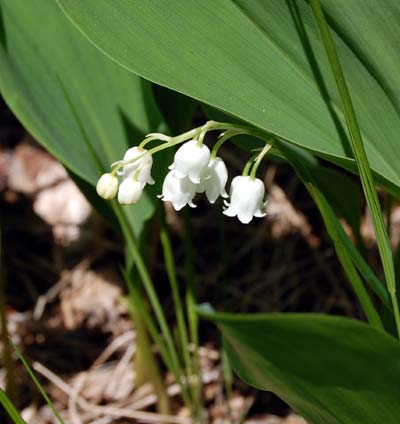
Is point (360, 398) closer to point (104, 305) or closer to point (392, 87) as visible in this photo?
point (392, 87)

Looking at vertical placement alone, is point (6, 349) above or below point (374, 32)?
below

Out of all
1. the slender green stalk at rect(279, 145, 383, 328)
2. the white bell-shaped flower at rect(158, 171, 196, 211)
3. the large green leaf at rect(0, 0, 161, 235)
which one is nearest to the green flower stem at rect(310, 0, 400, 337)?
the slender green stalk at rect(279, 145, 383, 328)

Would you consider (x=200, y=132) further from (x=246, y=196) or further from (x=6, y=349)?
(x=6, y=349)

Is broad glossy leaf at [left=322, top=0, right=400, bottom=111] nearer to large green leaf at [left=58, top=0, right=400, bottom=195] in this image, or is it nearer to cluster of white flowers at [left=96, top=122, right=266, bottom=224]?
large green leaf at [left=58, top=0, right=400, bottom=195]

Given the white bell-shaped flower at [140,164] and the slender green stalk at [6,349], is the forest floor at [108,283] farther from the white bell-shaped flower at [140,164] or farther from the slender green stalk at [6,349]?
the white bell-shaped flower at [140,164]

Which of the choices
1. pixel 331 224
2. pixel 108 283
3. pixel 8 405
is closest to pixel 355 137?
pixel 331 224

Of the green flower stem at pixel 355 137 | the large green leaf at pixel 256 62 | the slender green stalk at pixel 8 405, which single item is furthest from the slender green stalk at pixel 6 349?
the green flower stem at pixel 355 137
